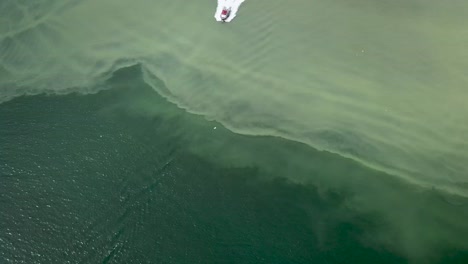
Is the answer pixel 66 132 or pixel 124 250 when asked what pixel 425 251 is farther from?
pixel 66 132

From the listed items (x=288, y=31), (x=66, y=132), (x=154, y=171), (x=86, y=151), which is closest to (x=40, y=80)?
(x=66, y=132)

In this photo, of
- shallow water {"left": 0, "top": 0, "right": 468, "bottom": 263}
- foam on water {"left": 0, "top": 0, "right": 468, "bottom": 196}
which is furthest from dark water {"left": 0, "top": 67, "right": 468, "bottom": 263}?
foam on water {"left": 0, "top": 0, "right": 468, "bottom": 196}

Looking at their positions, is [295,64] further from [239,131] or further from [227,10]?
[227,10]

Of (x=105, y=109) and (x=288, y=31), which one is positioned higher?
(x=288, y=31)

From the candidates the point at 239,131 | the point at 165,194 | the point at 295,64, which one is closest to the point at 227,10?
the point at 295,64

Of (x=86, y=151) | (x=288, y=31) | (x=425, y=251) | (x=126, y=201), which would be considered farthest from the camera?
(x=288, y=31)

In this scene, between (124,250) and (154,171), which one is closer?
(124,250)

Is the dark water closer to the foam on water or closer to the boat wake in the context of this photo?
the foam on water

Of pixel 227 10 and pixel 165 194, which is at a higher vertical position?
pixel 227 10
